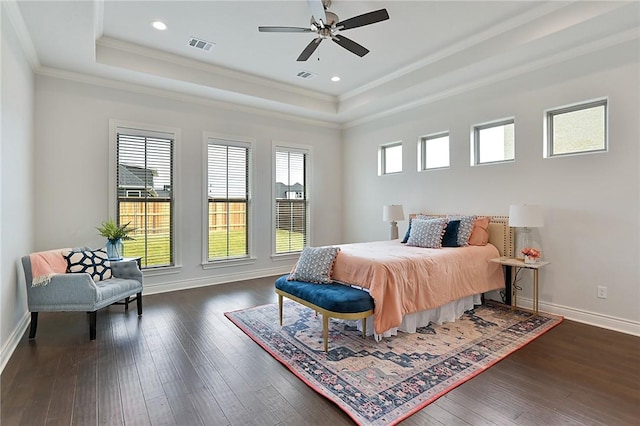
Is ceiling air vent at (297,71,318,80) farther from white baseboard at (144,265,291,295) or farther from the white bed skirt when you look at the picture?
the white bed skirt

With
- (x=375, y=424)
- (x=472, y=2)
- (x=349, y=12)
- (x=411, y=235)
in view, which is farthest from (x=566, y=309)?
(x=349, y=12)

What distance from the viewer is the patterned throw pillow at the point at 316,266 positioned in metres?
3.31

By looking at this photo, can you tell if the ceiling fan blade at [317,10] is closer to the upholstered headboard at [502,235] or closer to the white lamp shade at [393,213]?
the white lamp shade at [393,213]

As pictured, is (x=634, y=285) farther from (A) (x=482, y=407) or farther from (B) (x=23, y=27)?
(B) (x=23, y=27)

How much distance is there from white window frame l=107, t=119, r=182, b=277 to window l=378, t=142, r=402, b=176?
3.46 meters

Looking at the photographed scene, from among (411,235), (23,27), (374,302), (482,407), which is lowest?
(482,407)

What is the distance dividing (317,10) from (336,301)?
252 cm

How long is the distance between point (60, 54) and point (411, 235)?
4705 mm

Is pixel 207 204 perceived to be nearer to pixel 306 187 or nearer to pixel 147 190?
pixel 147 190

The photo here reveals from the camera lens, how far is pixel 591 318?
11.6 feet

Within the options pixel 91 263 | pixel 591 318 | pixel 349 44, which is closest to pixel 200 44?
pixel 349 44

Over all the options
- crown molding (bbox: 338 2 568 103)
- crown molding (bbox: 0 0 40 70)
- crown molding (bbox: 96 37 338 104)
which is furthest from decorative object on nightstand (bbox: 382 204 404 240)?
crown molding (bbox: 0 0 40 70)

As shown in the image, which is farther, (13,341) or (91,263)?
(91,263)

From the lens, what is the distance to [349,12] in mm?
3396
